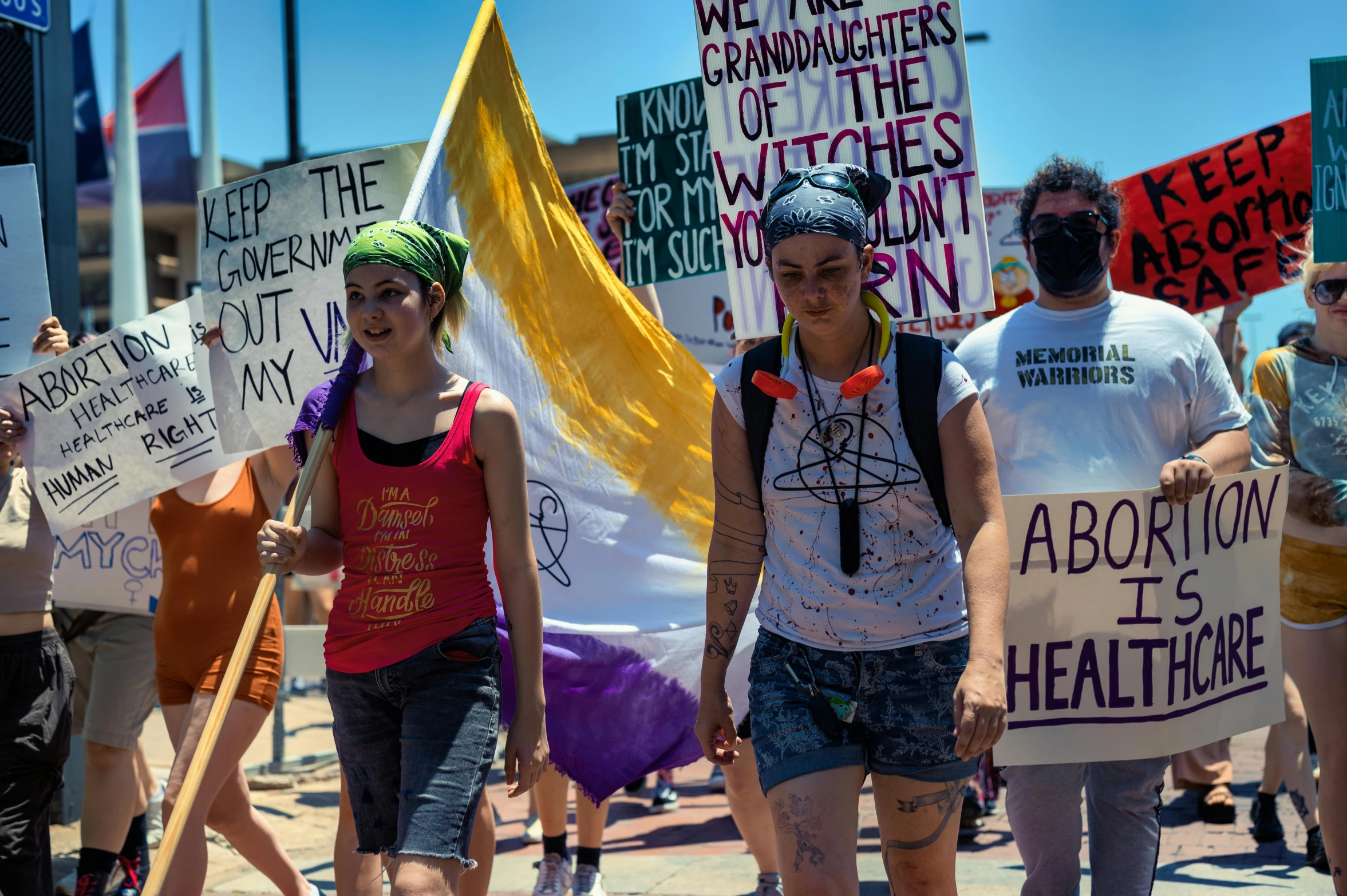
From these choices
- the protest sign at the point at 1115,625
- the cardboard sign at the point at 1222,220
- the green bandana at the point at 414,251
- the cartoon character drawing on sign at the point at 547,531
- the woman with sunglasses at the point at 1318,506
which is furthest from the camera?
the cardboard sign at the point at 1222,220

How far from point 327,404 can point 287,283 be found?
151 centimetres

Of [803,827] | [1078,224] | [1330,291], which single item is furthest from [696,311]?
[803,827]

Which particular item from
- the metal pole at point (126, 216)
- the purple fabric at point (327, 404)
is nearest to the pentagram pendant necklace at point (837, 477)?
the purple fabric at point (327, 404)

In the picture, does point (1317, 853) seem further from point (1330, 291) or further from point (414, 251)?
point (414, 251)

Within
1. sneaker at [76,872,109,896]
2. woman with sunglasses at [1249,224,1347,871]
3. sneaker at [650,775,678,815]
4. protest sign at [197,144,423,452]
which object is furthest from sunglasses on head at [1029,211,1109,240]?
sneaker at [650,775,678,815]

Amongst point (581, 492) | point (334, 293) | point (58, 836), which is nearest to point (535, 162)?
point (334, 293)

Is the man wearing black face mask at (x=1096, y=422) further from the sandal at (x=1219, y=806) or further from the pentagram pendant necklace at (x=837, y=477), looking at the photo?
the sandal at (x=1219, y=806)

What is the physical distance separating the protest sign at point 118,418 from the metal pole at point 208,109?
1196cm

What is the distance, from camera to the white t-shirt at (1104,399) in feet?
11.6

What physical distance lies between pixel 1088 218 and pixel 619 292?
1678mm

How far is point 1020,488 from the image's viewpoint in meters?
3.60

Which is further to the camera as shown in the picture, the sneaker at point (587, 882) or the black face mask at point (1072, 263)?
the sneaker at point (587, 882)

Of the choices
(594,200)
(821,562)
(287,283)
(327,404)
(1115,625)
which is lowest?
(1115,625)

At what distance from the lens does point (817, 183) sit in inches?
116
